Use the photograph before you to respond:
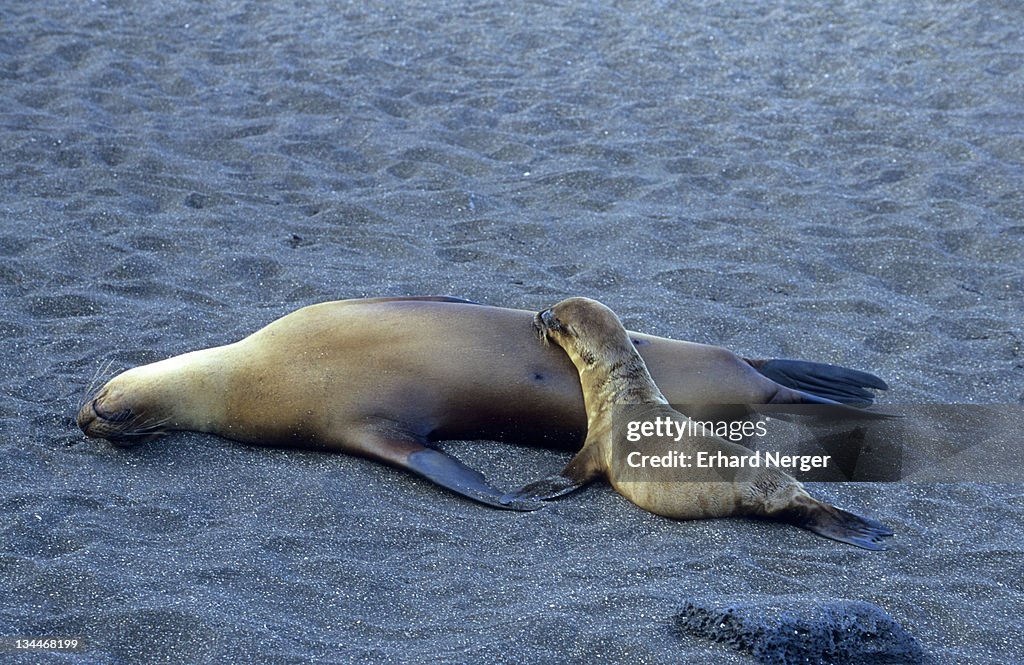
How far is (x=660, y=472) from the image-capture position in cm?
389

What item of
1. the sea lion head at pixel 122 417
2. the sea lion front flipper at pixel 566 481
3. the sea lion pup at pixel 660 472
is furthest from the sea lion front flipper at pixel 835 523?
the sea lion head at pixel 122 417

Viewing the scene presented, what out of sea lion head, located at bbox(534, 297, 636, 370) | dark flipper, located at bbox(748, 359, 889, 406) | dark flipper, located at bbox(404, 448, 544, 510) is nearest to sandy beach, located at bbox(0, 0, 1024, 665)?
dark flipper, located at bbox(404, 448, 544, 510)

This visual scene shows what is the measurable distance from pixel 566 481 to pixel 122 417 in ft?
5.13

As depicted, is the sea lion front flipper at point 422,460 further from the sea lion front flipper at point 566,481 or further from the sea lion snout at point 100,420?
the sea lion snout at point 100,420

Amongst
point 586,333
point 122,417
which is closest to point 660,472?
point 586,333

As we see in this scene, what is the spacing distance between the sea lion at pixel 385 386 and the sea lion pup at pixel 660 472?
0.48ft

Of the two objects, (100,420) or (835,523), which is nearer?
(835,523)

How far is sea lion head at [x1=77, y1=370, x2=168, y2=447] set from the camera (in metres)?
4.27

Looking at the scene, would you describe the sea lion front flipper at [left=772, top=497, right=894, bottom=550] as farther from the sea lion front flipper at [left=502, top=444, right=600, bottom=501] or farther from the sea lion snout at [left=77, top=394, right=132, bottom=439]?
the sea lion snout at [left=77, top=394, right=132, bottom=439]

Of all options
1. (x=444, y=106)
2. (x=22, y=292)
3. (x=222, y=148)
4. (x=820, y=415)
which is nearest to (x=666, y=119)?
(x=444, y=106)

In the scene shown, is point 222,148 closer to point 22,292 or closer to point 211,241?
point 211,241

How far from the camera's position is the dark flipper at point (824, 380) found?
469cm

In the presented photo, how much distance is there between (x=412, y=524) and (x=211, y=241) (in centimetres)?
275

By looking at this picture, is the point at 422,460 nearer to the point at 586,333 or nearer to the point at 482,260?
the point at 586,333
